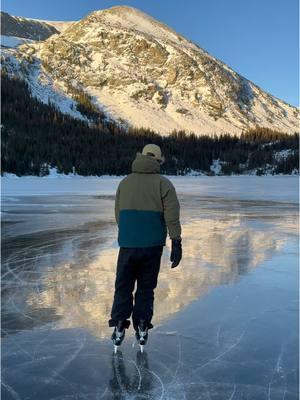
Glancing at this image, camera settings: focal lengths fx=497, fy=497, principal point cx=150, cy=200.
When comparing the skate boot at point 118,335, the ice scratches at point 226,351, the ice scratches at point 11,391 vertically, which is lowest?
the ice scratches at point 11,391

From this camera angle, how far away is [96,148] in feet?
513

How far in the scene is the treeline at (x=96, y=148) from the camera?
421 feet

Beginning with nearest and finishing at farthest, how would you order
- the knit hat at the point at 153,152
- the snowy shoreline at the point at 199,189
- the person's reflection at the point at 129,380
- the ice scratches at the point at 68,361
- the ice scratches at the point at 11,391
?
the ice scratches at the point at 11,391 < the person's reflection at the point at 129,380 < the ice scratches at the point at 68,361 < the knit hat at the point at 153,152 < the snowy shoreline at the point at 199,189

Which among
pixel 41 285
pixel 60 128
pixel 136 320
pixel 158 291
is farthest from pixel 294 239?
pixel 60 128

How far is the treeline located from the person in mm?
102342

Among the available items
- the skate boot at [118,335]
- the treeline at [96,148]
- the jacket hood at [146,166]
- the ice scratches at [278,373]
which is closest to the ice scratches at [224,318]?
the ice scratches at [278,373]

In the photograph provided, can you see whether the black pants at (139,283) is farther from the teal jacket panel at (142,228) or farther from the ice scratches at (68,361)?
the ice scratches at (68,361)

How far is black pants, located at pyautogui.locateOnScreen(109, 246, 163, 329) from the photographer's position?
17.6 ft

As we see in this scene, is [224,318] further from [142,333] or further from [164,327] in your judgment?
[142,333]

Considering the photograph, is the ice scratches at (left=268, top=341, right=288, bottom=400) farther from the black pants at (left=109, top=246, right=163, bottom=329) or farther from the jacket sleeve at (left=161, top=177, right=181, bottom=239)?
the jacket sleeve at (left=161, top=177, right=181, bottom=239)

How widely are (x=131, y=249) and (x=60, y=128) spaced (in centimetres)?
16793

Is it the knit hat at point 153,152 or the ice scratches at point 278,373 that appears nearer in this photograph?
the ice scratches at point 278,373

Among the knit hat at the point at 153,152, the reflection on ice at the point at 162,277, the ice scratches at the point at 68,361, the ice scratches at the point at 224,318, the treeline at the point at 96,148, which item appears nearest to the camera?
the ice scratches at the point at 68,361

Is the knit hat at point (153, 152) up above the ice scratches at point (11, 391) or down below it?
above
